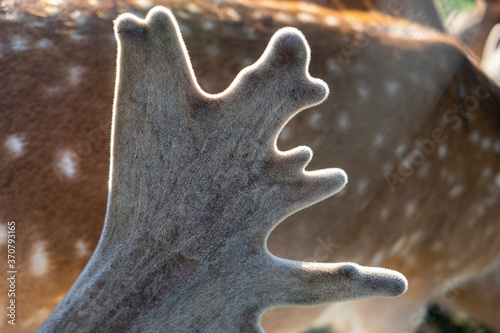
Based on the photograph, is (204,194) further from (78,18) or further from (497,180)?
(497,180)

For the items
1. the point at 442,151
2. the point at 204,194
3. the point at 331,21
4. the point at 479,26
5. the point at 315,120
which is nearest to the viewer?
the point at 204,194

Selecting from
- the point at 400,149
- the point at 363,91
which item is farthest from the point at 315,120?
the point at 400,149

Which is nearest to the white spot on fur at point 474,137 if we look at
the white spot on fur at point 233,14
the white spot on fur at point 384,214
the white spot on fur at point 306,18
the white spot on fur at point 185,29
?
the white spot on fur at point 384,214

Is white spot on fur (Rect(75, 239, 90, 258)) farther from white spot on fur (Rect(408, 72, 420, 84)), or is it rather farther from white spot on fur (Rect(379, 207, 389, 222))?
white spot on fur (Rect(408, 72, 420, 84))

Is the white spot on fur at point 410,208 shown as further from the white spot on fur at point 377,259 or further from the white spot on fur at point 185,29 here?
the white spot on fur at point 185,29

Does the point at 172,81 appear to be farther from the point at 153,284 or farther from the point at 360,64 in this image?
the point at 360,64

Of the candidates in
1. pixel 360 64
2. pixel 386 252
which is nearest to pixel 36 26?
pixel 360 64
